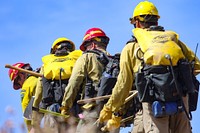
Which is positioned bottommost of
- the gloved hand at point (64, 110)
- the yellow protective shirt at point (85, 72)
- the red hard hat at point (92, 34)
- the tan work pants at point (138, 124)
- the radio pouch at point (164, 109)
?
the tan work pants at point (138, 124)

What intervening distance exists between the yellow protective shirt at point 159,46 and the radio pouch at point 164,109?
0.50 m

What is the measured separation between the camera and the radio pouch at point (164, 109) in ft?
31.9

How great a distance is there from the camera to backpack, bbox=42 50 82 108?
1487 cm

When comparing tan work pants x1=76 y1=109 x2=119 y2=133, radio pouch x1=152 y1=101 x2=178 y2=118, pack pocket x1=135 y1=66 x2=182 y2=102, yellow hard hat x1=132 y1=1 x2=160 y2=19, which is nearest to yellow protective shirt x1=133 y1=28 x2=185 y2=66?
pack pocket x1=135 y1=66 x2=182 y2=102

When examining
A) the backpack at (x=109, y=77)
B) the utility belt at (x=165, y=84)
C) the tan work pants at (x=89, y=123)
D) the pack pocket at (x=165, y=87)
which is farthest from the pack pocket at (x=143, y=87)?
the tan work pants at (x=89, y=123)

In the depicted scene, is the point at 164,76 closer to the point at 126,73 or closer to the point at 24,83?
the point at 126,73

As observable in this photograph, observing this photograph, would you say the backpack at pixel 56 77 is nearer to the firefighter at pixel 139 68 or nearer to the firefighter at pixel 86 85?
the firefighter at pixel 86 85

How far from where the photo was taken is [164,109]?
9.72m

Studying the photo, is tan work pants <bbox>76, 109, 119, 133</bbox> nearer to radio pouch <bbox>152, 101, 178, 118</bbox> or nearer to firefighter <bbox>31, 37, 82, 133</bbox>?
firefighter <bbox>31, 37, 82, 133</bbox>

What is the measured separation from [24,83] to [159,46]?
281 inches

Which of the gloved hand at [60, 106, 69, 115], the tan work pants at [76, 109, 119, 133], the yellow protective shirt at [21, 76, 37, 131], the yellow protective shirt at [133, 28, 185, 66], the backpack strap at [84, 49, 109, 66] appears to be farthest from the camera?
the yellow protective shirt at [21, 76, 37, 131]

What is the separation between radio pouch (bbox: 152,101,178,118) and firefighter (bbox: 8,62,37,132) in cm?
678

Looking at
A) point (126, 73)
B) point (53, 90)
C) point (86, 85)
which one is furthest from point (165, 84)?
point (53, 90)

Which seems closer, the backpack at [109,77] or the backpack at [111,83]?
the backpack at [111,83]
